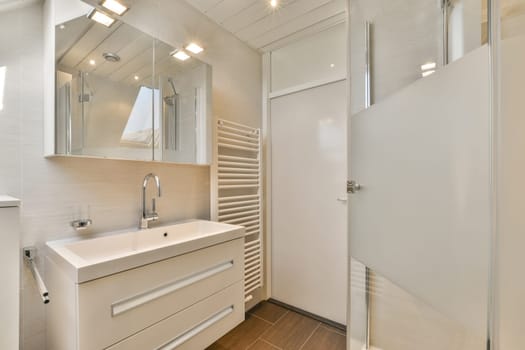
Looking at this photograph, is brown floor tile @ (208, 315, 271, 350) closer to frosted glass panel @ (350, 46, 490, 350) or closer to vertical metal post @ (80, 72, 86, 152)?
frosted glass panel @ (350, 46, 490, 350)

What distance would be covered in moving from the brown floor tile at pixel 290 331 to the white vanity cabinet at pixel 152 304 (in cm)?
56

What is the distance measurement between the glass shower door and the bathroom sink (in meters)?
0.80

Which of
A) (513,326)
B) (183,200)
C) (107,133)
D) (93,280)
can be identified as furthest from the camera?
(183,200)

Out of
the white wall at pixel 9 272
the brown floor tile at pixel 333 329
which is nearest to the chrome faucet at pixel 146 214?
the white wall at pixel 9 272

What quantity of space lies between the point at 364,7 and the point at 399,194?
1135mm

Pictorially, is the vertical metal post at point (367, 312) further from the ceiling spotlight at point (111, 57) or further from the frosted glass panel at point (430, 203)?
the ceiling spotlight at point (111, 57)

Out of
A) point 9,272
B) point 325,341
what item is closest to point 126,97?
point 9,272

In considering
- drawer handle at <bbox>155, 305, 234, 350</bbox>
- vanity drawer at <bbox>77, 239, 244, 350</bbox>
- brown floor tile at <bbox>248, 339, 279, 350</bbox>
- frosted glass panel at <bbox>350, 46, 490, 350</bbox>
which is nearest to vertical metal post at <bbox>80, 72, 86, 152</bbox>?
vanity drawer at <bbox>77, 239, 244, 350</bbox>

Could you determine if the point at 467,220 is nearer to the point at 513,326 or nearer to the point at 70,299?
the point at 513,326

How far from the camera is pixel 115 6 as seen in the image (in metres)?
1.23

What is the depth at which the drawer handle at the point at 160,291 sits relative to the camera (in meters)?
0.87

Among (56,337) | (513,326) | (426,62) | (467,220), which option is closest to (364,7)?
(426,62)

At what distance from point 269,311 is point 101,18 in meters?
2.38

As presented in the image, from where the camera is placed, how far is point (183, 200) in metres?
1.66
